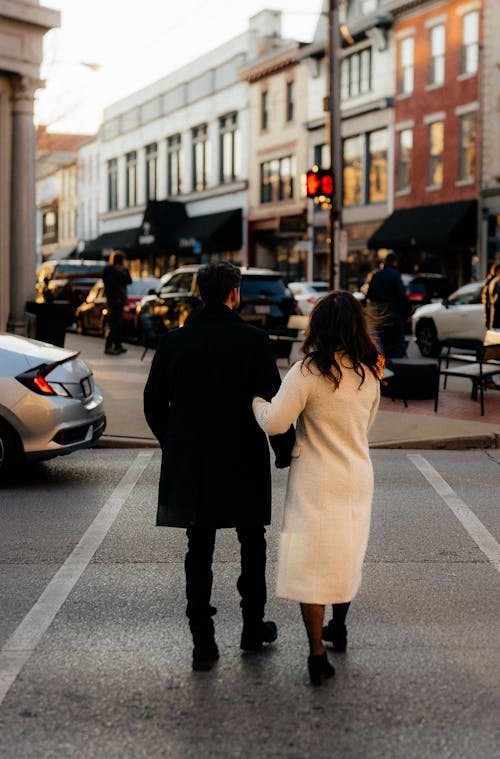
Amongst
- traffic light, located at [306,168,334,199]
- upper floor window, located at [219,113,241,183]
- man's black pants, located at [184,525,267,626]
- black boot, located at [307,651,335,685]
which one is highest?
upper floor window, located at [219,113,241,183]

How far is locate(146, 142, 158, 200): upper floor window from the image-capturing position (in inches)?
2472

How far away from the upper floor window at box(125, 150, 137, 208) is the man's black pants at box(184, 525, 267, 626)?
2417 inches

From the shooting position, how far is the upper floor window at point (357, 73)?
138 ft

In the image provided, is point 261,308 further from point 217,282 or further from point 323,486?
point 323,486

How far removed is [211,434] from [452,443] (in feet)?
24.5

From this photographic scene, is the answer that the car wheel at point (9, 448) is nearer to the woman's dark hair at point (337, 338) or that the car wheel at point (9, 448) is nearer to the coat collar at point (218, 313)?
the coat collar at point (218, 313)

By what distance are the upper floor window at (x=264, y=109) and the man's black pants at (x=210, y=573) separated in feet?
151

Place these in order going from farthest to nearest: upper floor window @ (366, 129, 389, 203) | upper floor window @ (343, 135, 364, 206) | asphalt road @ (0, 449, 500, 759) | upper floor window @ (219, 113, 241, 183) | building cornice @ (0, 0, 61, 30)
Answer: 1. upper floor window @ (219, 113, 241, 183)
2. upper floor window @ (343, 135, 364, 206)
3. upper floor window @ (366, 129, 389, 203)
4. building cornice @ (0, 0, 61, 30)
5. asphalt road @ (0, 449, 500, 759)

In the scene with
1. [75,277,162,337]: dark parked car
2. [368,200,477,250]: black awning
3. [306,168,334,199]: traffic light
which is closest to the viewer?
[306,168,334,199]: traffic light

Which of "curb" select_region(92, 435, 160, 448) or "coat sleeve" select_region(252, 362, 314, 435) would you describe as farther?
"curb" select_region(92, 435, 160, 448)

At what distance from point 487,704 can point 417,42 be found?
121 ft

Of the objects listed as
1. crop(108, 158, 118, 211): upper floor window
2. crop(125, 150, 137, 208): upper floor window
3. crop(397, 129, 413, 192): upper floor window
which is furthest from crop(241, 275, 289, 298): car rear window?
crop(108, 158, 118, 211): upper floor window

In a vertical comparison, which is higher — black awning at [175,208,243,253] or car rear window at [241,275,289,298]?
black awning at [175,208,243,253]

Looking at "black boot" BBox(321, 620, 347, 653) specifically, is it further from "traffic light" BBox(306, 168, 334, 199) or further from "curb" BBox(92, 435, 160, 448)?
"traffic light" BBox(306, 168, 334, 199)
